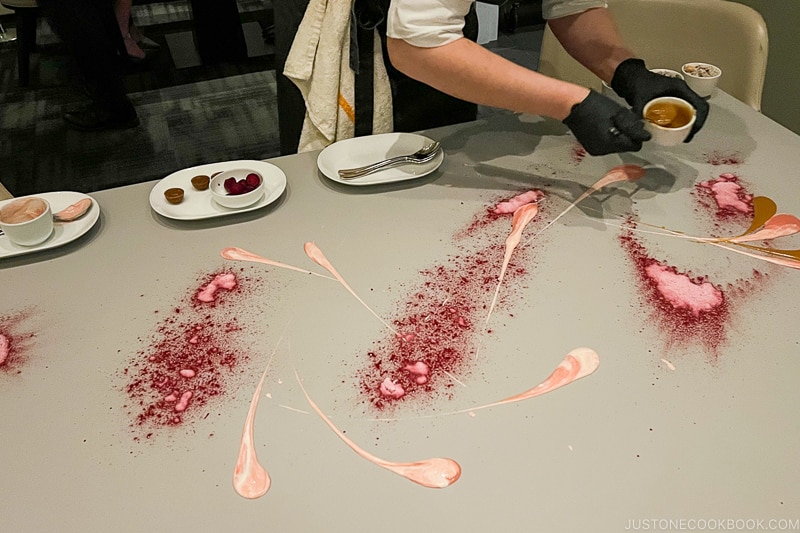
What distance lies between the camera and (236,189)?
3.89ft

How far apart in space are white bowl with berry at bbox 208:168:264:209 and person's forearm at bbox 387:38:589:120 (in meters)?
0.39

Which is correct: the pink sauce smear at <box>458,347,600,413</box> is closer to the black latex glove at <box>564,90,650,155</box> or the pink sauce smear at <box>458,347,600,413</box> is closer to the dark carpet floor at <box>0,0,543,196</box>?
the black latex glove at <box>564,90,650,155</box>

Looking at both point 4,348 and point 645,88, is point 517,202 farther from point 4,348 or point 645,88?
point 4,348

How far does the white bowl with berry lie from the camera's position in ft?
3.84

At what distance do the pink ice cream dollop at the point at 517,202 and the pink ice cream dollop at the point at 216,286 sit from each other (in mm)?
551

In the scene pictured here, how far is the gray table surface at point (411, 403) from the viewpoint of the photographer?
0.74 metres

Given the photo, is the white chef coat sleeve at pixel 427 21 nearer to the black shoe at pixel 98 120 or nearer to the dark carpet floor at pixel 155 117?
the dark carpet floor at pixel 155 117

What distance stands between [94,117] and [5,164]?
18.0 inches

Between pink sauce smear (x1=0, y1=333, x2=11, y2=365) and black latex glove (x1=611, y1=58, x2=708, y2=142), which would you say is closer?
pink sauce smear (x1=0, y1=333, x2=11, y2=365)

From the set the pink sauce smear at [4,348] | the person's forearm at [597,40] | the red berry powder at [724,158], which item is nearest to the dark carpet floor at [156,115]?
the person's forearm at [597,40]

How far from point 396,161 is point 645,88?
0.59 meters

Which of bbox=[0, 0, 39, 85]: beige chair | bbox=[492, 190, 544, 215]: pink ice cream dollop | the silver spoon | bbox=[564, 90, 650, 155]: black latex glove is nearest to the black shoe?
bbox=[0, 0, 39, 85]: beige chair

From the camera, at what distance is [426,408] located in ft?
2.76

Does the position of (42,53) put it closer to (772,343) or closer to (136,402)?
(136,402)
